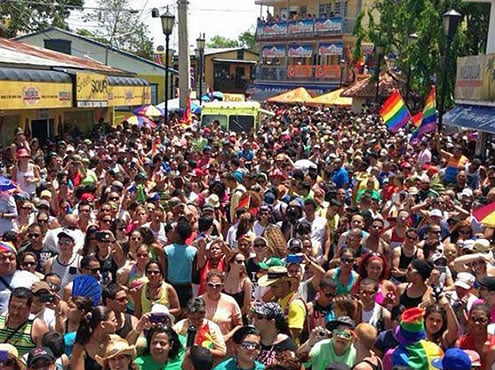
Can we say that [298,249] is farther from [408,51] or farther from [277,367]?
[408,51]

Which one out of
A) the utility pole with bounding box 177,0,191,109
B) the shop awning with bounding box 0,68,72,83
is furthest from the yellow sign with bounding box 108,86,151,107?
the shop awning with bounding box 0,68,72,83

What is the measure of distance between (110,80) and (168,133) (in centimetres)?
535

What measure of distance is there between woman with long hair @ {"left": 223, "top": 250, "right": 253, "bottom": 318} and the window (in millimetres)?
50280

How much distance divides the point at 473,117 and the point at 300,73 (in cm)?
3672

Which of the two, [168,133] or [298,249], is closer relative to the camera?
[298,249]

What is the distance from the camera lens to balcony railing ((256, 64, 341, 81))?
52062 mm

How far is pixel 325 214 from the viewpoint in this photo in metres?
9.31

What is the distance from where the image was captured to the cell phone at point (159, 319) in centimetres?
523

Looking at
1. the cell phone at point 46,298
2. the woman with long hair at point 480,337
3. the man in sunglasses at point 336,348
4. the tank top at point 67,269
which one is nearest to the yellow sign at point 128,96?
the tank top at point 67,269

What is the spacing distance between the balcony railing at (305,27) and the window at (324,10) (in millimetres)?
1778

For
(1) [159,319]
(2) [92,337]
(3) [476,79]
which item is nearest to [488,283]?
(1) [159,319]

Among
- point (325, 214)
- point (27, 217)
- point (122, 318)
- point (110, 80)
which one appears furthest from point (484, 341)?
point (110, 80)

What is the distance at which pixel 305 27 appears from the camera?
5456 cm

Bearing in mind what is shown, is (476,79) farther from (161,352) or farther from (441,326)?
(161,352)
